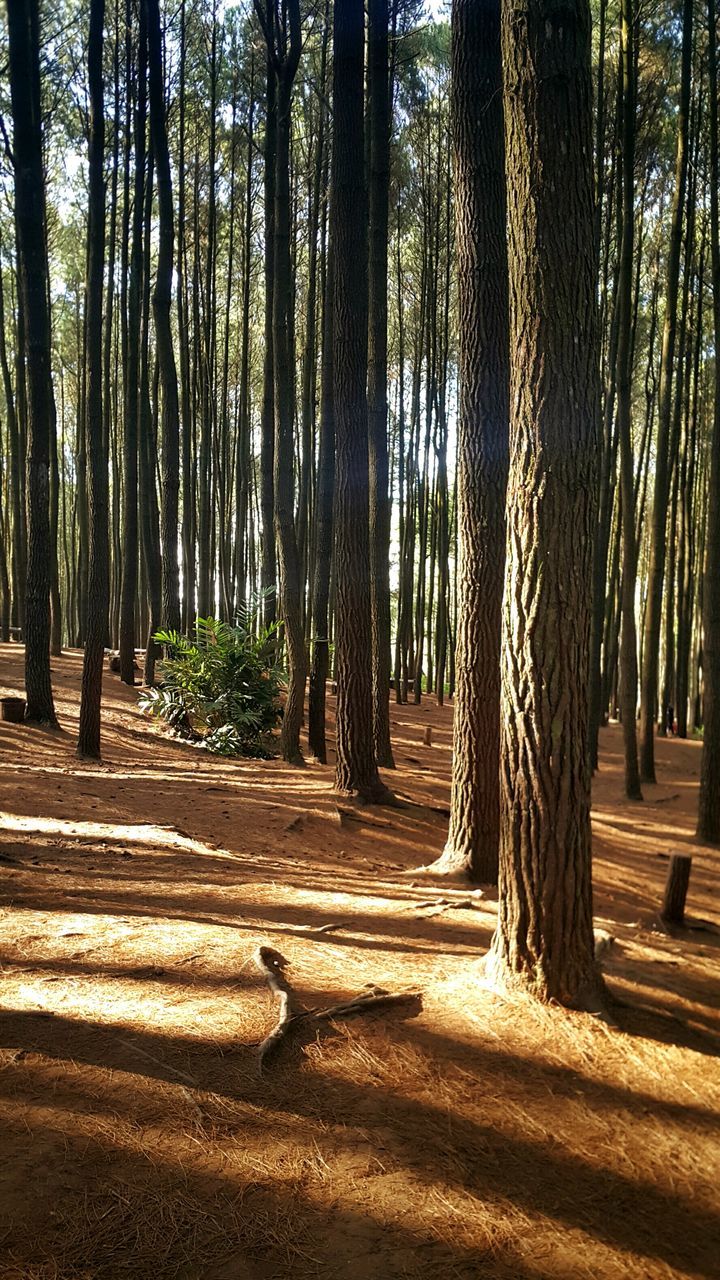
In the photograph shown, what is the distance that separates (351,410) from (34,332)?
12.5 feet

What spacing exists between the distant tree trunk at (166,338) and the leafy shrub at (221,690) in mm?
1102

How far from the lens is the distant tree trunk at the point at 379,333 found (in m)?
8.86

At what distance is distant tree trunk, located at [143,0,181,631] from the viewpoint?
422 inches

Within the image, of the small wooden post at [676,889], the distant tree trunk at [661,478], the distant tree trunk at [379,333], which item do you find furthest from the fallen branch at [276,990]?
the distant tree trunk at [661,478]

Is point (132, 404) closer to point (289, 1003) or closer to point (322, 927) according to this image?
point (322, 927)

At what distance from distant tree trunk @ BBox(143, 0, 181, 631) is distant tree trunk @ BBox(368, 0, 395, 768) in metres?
2.79

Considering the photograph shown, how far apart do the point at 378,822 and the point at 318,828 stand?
0.60 metres

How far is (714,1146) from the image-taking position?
2805 millimetres

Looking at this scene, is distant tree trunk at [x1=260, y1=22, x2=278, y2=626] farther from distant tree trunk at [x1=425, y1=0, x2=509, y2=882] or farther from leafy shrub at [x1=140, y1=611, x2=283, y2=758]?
distant tree trunk at [x1=425, y1=0, x2=509, y2=882]

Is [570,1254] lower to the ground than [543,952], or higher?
lower

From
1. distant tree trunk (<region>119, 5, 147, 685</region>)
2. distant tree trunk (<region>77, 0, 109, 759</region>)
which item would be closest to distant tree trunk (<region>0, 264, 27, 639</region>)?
distant tree trunk (<region>119, 5, 147, 685</region>)

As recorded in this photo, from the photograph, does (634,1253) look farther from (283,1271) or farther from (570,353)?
(570,353)

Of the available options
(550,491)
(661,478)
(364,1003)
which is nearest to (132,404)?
(661,478)

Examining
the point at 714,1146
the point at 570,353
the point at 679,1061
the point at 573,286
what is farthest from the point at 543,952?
the point at 573,286
